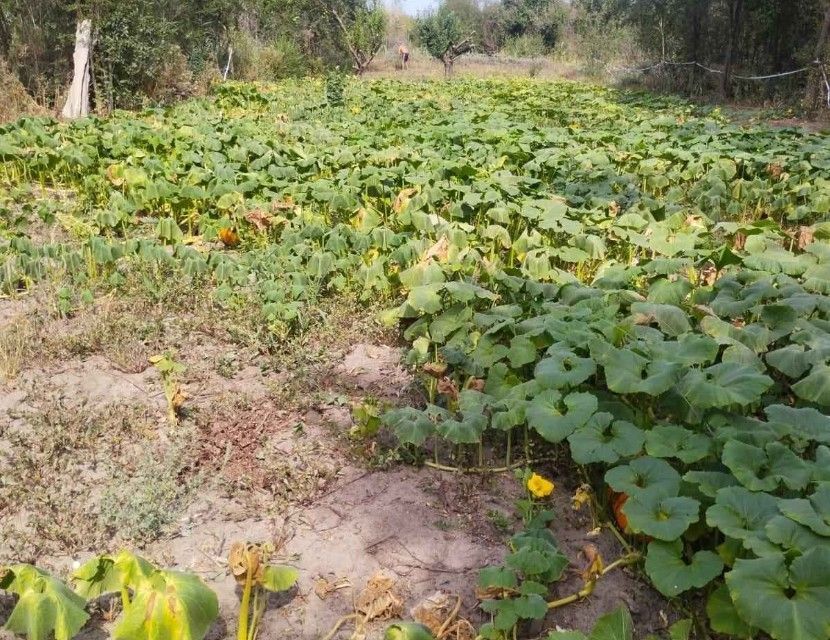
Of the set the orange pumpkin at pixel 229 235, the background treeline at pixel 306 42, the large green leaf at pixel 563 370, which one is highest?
the background treeline at pixel 306 42

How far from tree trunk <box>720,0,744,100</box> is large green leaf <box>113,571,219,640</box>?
1936cm

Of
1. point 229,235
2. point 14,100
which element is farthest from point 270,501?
point 14,100

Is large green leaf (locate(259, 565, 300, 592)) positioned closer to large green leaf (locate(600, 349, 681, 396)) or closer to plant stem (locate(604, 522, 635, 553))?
plant stem (locate(604, 522, 635, 553))

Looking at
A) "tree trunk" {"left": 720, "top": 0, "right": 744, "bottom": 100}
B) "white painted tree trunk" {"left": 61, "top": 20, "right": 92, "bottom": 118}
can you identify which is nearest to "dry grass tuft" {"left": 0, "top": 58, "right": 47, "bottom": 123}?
"white painted tree trunk" {"left": 61, "top": 20, "right": 92, "bottom": 118}

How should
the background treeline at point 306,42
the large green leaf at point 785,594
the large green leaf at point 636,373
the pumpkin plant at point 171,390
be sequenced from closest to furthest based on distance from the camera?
the large green leaf at point 785,594
the large green leaf at point 636,373
the pumpkin plant at point 171,390
the background treeline at point 306,42

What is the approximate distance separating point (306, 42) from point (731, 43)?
→ 15381mm

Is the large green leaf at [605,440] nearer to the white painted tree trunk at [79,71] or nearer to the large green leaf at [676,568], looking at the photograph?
the large green leaf at [676,568]

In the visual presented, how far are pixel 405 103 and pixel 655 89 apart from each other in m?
10.8

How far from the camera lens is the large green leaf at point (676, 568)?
2.11 metres

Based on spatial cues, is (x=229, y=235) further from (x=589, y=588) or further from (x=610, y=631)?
(x=610, y=631)

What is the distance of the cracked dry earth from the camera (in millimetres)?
2453

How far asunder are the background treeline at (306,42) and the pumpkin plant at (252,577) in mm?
12670

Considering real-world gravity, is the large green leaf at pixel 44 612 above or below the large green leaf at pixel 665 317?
below

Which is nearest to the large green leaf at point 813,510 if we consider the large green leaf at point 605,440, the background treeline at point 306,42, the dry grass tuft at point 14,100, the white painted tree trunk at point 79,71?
the large green leaf at point 605,440
